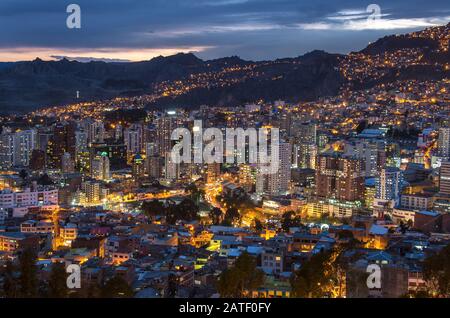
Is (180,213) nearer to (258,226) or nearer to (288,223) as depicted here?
(258,226)

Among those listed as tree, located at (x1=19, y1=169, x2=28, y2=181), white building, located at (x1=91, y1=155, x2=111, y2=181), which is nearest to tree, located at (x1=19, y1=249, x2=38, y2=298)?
tree, located at (x1=19, y1=169, x2=28, y2=181)

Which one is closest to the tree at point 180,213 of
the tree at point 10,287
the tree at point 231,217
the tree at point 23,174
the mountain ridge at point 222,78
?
the tree at point 231,217

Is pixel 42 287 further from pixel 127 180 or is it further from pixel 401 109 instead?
pixel 401 109

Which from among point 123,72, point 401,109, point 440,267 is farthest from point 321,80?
point 440,267

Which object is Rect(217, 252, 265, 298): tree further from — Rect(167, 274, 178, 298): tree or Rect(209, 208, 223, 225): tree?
Rect(209, 208, 223, 225): tree

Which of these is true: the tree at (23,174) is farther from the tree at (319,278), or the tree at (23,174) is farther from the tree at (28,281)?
the tree at (319,278)

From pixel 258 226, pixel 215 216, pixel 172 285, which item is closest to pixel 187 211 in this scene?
pixel 215 216

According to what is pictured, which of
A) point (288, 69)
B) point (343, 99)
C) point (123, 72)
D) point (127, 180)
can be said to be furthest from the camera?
point (123, 72)
